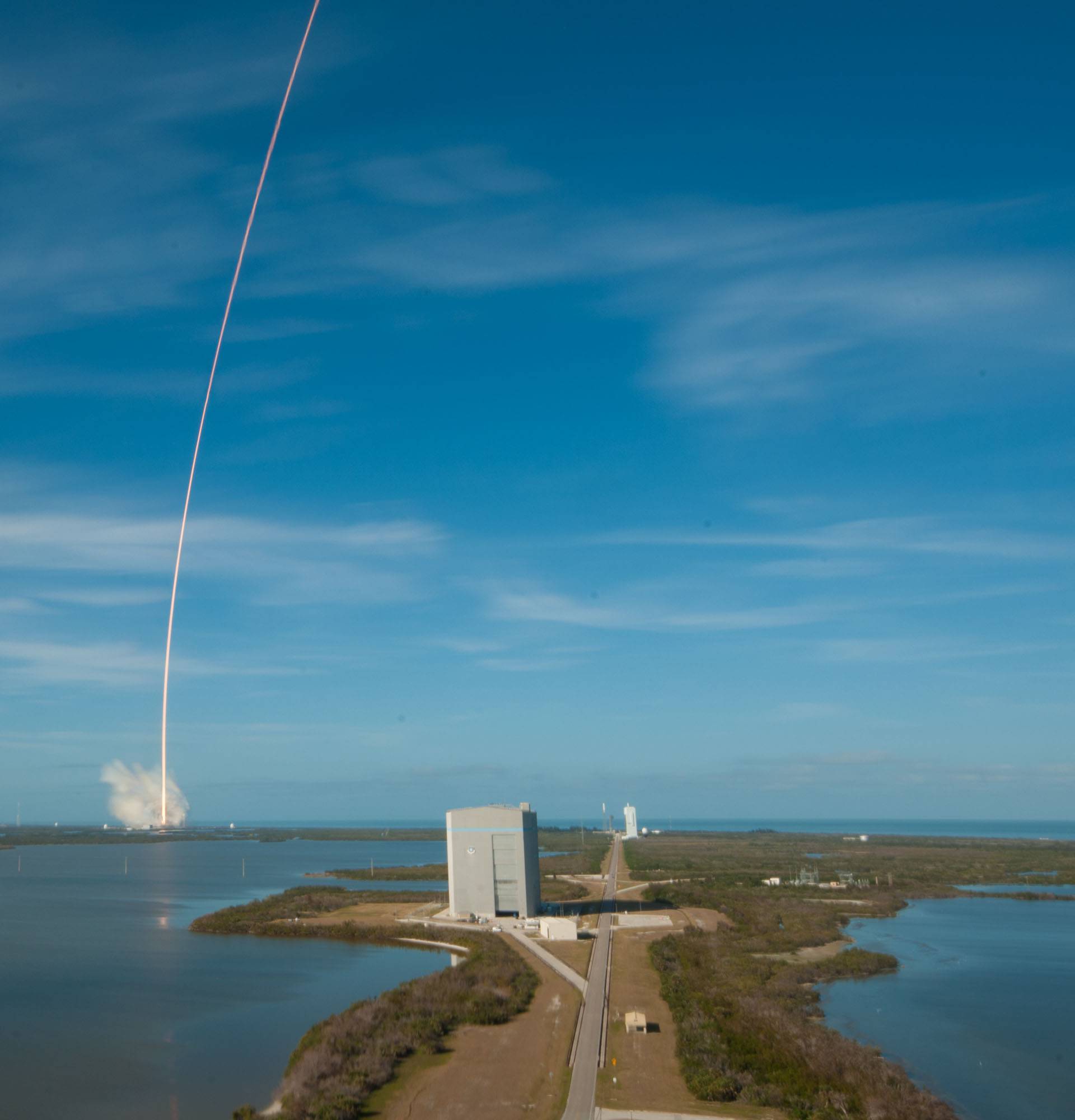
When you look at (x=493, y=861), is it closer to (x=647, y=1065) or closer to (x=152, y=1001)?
(x=152, y=1001)

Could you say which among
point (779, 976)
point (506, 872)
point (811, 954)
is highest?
point (506, 872)

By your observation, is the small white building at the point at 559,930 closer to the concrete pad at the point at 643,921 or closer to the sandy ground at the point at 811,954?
the concrete pad at the point at 643,921

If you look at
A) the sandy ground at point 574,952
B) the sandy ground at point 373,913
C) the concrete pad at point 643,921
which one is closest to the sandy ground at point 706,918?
the concrete pad at point 643,921

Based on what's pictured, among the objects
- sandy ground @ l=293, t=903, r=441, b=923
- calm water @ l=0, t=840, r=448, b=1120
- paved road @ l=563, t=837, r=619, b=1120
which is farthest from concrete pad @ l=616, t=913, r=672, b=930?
sandy ground @ l=293, t=903, r=441, b=923

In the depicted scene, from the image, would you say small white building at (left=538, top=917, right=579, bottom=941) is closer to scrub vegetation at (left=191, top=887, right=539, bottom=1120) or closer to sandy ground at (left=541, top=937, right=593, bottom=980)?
sandy ground at (left=541, top=937, right=593, bottom=980)

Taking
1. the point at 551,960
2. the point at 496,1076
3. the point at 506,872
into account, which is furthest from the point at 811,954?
the point at 496,1076

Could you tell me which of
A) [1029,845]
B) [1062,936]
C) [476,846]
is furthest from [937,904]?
[1029,845]

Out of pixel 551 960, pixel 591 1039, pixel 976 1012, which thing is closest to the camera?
pixel 591 1039

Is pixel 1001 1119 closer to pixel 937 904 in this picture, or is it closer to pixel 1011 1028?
pixel 1011 1028
